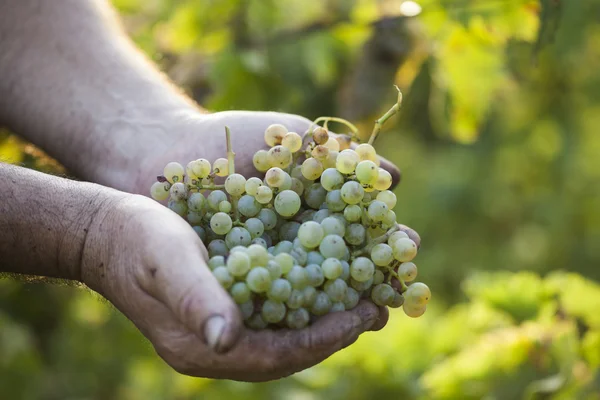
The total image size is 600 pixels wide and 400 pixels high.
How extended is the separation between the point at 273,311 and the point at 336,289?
0.33 ft

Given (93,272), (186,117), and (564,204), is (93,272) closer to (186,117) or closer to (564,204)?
(186,117)

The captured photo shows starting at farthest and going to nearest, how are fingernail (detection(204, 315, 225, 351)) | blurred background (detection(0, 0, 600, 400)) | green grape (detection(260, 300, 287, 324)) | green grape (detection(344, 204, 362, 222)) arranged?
1. blurred background (detection(0, 0, 600, 400))
2. green grape (detection(344, 204, 362, 222))
3. green grape (detection(260, 300, 287, 324))
4. fingernail (detection(204, 315, 225, 351))

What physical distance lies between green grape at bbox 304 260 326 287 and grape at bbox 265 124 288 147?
0.29 meters

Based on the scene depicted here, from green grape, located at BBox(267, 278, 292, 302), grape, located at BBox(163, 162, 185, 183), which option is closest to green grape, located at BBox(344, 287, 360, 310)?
green grape, located at BBox(267, 278, 292, 302)

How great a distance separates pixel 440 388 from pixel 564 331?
31 cm

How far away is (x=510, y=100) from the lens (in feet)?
13.1

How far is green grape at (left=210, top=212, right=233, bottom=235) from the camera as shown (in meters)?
1.08

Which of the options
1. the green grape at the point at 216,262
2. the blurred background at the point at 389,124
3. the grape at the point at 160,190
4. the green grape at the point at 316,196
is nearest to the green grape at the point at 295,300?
the green grape at the point at 216,262

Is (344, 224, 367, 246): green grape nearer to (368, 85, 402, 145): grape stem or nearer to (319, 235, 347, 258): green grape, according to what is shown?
(319, 235, 347, 258): green grape

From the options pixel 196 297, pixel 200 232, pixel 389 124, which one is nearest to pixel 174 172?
pixel 200 232

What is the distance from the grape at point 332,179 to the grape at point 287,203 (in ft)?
0.17

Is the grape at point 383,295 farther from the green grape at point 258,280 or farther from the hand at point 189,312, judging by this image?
the green grape at point 258,280

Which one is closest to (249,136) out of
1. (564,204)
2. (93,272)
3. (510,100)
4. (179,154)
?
(179,154)

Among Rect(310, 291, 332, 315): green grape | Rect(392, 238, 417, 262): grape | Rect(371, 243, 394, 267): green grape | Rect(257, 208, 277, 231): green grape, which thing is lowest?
Rect(310, 291, 332, 315): green grape
